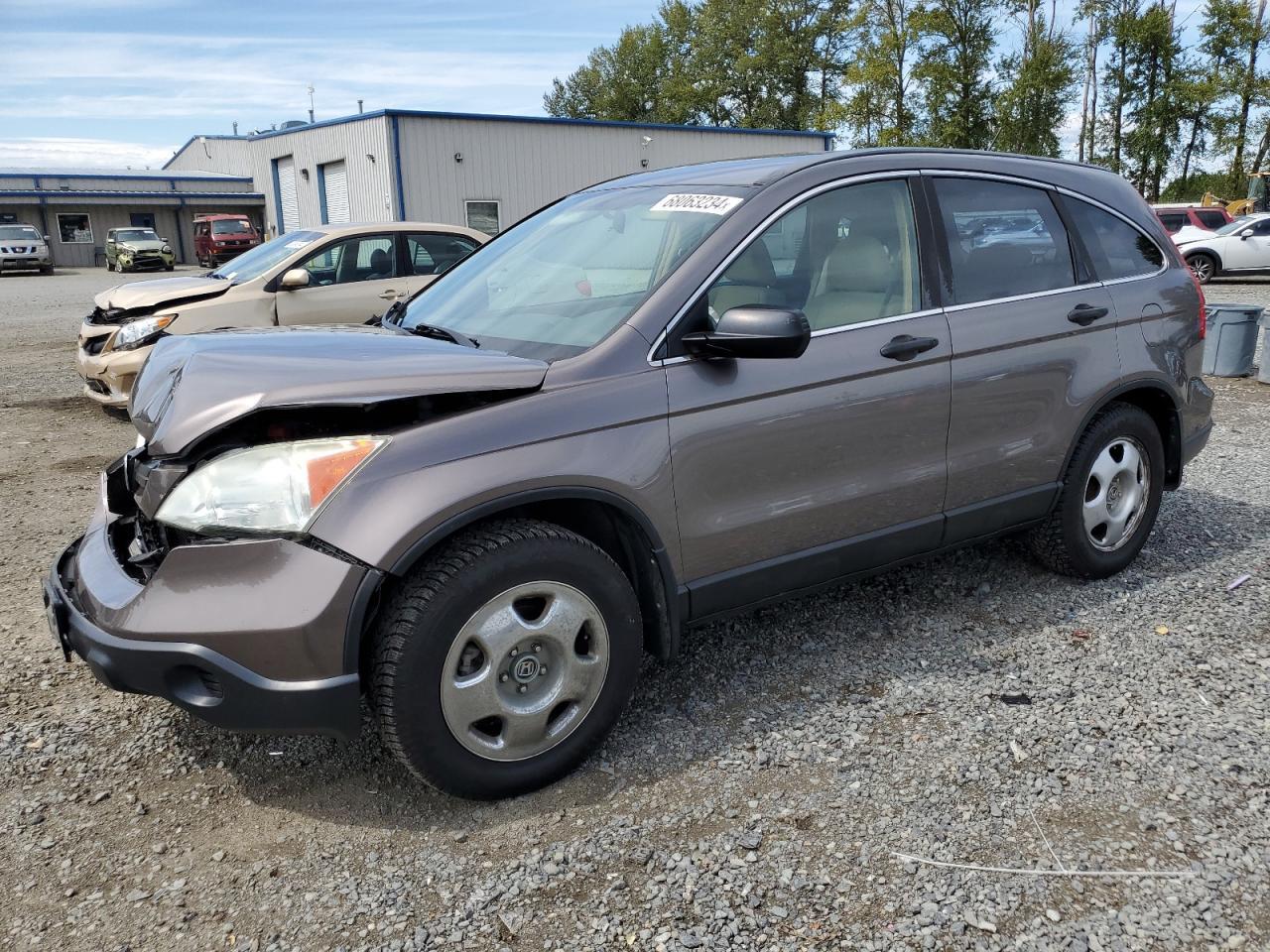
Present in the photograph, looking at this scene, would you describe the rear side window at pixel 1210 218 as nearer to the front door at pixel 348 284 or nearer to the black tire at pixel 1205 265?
the black tire at pixel 1205 265

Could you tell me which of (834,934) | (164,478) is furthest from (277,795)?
(834,934)

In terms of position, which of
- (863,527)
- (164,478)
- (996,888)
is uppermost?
(164,478)

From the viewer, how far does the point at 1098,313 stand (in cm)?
408

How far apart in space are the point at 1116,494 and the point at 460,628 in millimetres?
3145

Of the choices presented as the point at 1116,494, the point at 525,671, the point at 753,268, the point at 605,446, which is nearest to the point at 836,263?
the point at 753,268

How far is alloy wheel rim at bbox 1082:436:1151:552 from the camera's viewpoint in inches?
168

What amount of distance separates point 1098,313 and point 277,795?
11.6 feet

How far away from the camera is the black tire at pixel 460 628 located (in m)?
2.53

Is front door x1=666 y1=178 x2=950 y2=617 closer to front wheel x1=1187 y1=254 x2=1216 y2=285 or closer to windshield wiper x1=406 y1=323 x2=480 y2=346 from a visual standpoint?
windshield wiper x1=406 y1=323 x2=480 y2=346

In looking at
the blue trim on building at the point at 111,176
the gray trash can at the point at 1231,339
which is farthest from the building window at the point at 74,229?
the gray trash can at the point at 1231,339

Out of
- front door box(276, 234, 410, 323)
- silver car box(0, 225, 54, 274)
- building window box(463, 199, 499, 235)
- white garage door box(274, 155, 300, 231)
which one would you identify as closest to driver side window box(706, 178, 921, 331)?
front door box(276, 234, 410, 323)

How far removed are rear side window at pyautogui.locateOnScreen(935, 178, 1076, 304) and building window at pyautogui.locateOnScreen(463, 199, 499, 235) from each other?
900 inches

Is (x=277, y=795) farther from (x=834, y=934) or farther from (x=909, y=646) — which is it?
(x=909, y=646)

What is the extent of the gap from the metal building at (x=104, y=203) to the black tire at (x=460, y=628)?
1871 inches
